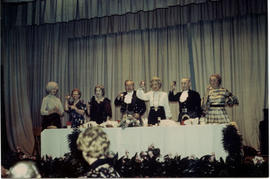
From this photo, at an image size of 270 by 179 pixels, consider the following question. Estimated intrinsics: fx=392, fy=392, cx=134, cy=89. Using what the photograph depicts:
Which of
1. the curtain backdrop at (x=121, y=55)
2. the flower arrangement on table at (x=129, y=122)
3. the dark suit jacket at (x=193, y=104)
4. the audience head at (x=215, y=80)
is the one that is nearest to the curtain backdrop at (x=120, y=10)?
the curtain backdrop at (x=121, y=55)

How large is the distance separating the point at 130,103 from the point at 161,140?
1323mm

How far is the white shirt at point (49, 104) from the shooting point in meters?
8.27

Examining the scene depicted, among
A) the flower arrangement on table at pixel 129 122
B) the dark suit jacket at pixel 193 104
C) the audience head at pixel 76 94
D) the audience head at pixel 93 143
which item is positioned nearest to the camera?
the audience head at pixel 93 143

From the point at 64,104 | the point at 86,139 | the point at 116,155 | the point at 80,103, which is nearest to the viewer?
the point at 86,139

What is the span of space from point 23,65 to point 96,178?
5.38 m

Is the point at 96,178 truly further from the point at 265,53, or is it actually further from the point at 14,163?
the point at 265,53

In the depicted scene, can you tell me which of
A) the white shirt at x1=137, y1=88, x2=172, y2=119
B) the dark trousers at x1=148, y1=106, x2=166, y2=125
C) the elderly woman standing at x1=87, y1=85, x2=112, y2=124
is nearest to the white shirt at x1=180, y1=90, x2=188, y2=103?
the white shirt at x1=137, y1=88, x2=172, y2=119

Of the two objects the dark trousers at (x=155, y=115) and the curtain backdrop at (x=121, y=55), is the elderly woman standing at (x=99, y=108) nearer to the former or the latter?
the curtain backdrop at (x=121, y=55)

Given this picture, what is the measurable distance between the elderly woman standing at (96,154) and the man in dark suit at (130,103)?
302cm

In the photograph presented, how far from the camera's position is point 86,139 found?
4973 millimetres

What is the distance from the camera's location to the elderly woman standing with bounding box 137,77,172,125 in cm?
783

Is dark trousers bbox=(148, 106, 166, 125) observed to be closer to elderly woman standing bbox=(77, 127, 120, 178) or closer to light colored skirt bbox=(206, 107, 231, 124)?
light colored skirt bbox=(206, 107, 231, 124)

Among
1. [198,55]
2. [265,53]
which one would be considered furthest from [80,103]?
[265,53]

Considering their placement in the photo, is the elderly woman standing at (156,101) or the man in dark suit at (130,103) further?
the man in dark suit at (130,103)
